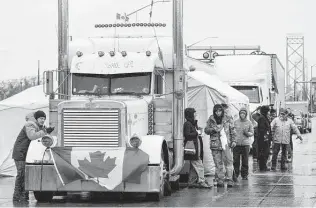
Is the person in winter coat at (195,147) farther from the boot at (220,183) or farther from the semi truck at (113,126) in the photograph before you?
the semi truck at (113,126)

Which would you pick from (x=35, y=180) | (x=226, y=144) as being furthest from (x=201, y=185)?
(x=35, y=180)

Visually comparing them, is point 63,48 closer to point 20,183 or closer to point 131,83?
point 131,83

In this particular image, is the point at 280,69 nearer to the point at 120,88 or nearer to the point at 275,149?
the point at 275,149

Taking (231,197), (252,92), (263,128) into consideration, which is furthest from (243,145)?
(252,92)

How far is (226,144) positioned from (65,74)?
12.5 feet

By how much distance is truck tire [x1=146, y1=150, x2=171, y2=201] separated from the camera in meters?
14.7

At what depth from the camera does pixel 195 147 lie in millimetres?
16750

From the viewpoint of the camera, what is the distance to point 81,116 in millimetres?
Result: 14531

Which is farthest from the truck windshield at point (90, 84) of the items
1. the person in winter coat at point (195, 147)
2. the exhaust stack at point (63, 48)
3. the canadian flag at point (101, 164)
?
the canadian flag at point (101, 164)

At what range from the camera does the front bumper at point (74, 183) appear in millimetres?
14297

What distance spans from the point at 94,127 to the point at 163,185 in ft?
6.37

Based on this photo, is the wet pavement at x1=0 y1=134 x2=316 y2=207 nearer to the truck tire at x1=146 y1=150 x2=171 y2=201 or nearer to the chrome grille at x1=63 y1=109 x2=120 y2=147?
the truck tire at x1=146 y1=150 x2=171 y2=201

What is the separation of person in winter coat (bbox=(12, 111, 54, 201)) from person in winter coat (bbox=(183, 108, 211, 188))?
3.34m

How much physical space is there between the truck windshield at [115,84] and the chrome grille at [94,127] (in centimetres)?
183
